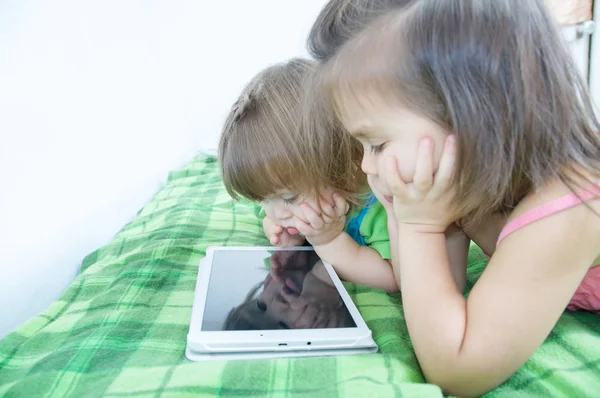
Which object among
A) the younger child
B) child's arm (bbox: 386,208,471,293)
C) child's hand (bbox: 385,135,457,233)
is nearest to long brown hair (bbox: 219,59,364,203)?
the younger child

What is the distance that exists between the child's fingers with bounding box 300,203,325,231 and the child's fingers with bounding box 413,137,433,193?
0.91 feet

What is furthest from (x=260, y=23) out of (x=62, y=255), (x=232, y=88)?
(x=62, y=255)

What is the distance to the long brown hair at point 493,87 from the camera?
47cm

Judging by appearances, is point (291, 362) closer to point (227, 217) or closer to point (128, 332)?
point (128, 332)

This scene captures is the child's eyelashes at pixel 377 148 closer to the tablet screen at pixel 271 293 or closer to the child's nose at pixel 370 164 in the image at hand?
the child's nose at pixel 370 164

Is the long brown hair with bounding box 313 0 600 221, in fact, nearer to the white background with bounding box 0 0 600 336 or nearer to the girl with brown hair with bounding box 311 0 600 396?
the girl with brown hair with bounding box 311 0 600 396

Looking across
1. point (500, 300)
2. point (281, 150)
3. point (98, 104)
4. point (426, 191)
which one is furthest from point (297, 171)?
point (98, 104)

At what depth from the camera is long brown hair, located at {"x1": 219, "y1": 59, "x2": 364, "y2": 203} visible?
775 mm

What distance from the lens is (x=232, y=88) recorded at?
221 cm

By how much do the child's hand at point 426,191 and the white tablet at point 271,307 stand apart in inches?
5.8

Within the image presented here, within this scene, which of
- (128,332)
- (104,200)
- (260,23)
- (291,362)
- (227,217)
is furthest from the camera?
(260,23)

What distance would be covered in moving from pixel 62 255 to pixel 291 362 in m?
0.73

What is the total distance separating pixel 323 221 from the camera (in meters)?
0.81

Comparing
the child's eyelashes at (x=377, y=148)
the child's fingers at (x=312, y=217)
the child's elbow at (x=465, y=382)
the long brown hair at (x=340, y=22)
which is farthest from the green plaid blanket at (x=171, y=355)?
the long brown hair at (x=340, y=22)
